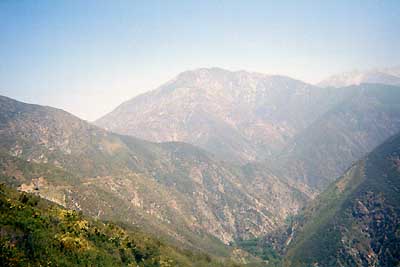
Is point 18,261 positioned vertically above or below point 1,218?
below

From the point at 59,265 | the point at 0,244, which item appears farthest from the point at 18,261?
the point at 59,265

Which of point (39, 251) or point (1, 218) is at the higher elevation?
point (1, 218)

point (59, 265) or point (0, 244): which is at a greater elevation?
point (0, 244)

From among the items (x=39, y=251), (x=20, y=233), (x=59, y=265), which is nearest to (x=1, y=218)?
(x=20, y=233)

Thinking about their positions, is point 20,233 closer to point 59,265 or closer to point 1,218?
point 1,218

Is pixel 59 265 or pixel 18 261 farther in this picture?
pixel 59 265

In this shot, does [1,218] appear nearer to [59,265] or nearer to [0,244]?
[0,244]

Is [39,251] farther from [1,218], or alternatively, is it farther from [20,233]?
[1,218]
